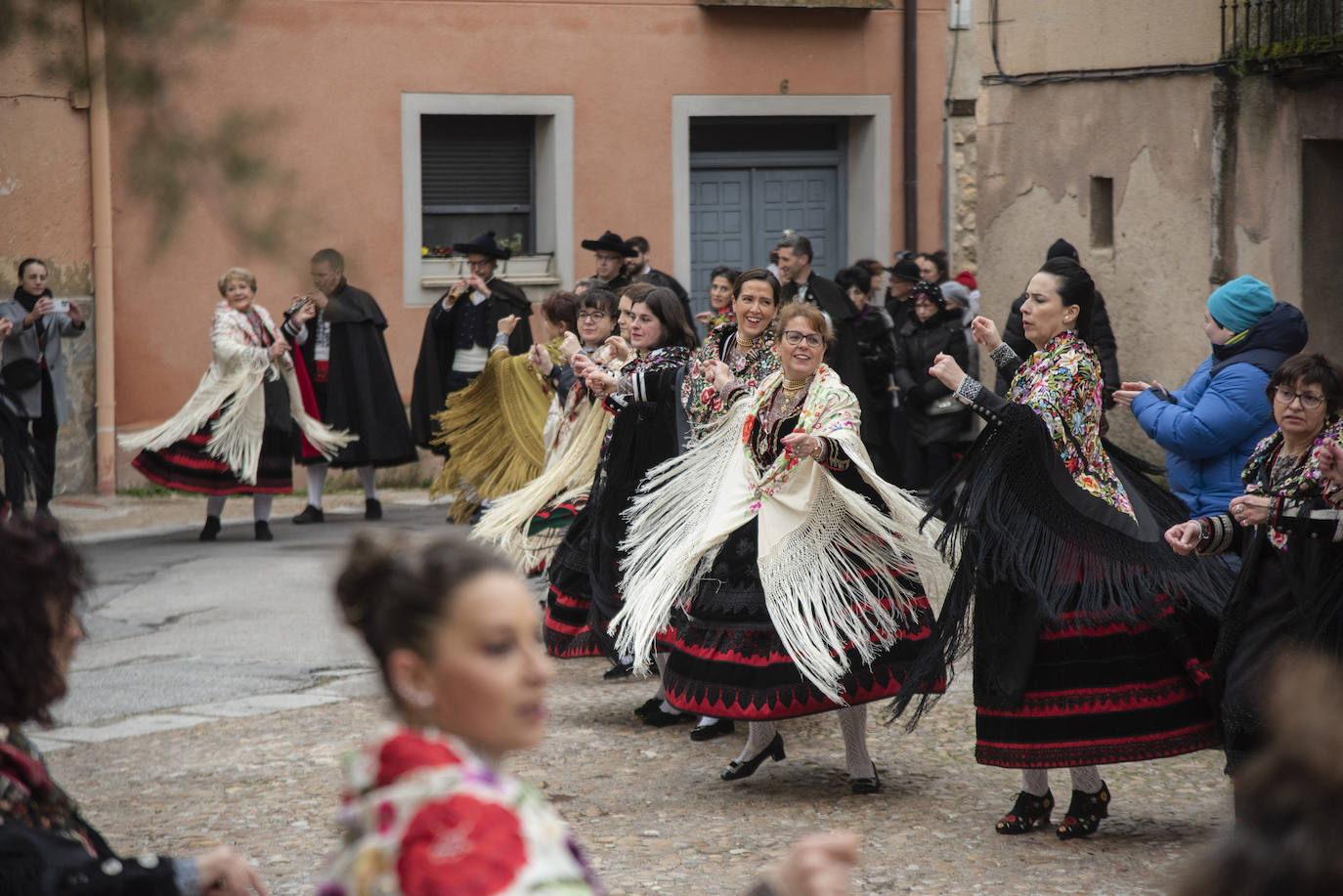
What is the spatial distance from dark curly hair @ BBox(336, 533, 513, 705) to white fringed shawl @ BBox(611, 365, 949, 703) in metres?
3.38

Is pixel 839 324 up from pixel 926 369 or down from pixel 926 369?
up

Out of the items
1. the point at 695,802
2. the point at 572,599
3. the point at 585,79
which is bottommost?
the point at 695,802

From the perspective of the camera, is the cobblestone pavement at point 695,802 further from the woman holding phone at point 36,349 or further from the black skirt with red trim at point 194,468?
the woman holding phone at point 36,349

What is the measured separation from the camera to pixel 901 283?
38.8 feet

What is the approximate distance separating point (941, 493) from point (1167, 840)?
4.11 ft

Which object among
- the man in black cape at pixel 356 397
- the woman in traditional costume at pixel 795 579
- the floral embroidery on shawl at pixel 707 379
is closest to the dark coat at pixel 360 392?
the man in black cape at pixel 356 397

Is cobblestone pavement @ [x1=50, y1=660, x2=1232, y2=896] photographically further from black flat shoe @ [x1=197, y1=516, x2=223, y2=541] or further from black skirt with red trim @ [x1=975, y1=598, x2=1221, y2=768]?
black flat shoe @ [x1=197, y1=516, x2=223, y2=541]

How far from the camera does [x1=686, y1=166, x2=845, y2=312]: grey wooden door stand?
15.3 m

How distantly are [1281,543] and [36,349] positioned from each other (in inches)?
345

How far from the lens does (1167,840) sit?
203 inches

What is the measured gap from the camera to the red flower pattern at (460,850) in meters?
1.88

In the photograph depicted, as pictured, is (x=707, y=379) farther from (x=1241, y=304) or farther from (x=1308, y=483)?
(x=1308, y=483)

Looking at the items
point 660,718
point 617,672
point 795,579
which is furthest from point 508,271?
point 795,579

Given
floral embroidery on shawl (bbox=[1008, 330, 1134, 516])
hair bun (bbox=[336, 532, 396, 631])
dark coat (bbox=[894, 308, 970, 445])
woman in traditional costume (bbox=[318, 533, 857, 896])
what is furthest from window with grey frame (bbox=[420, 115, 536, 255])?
woman in traditional costume (bbox=[318, 533, 857, 896])
